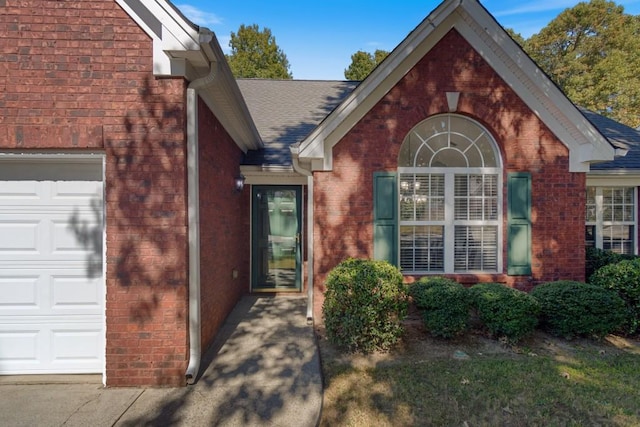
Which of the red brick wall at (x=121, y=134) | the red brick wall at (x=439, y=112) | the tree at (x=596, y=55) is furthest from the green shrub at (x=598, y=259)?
the tree at (x=596, y=55)

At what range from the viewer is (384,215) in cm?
534

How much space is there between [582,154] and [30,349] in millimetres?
8402

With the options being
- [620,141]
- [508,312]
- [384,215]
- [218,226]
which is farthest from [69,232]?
[620,141]

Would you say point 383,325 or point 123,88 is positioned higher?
point 123,88

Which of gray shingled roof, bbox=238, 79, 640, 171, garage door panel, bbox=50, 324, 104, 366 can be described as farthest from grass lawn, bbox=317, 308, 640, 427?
gray shingled roof, bbox=238, 79, 640, 171

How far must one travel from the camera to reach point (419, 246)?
5598 millimetres

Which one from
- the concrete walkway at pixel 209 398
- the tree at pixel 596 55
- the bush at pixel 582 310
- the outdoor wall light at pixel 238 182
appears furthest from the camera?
the tree at pixel 596 55

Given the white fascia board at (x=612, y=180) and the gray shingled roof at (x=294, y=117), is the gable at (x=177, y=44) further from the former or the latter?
the white fascia board at (x=612, y=180)

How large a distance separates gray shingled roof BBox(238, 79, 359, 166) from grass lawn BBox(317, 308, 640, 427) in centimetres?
431

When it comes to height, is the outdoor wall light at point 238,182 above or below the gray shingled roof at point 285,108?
below

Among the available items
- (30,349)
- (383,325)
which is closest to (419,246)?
(383,325)

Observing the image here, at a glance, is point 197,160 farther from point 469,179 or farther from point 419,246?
point 469,179

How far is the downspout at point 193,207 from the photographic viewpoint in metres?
3.58

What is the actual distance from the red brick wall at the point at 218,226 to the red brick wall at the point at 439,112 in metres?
1.59
